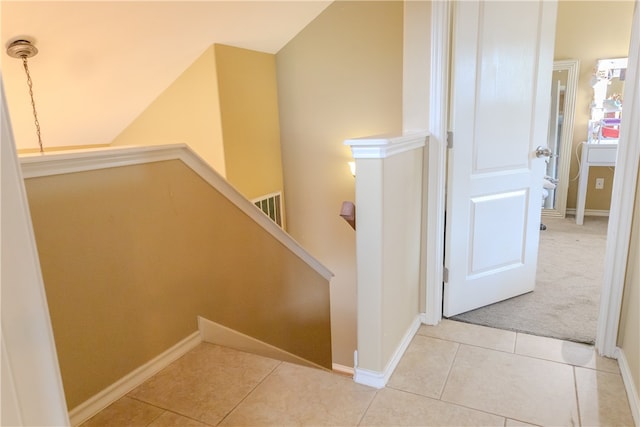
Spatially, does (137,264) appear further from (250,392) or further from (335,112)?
(335,112)

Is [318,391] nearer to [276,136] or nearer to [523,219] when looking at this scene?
[523,219]

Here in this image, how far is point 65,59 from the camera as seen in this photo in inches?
108

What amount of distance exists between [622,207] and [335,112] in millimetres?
2728

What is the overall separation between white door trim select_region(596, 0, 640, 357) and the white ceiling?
2544mm

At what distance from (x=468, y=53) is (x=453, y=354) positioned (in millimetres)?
1474

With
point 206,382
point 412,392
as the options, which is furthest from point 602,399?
point 206,382

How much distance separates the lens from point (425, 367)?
1.89 metres

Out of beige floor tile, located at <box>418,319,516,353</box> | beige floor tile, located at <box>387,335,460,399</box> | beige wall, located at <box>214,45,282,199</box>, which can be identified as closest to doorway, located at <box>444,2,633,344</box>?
beige floor tile, located at <box>418,319,516,353</box>

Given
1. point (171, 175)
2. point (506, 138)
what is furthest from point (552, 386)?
point (171, 175)

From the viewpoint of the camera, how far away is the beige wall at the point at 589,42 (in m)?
4.35

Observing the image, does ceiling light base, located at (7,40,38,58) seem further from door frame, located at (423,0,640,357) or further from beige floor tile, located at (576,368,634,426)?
beige floor tile, located at (576,368,634,426)

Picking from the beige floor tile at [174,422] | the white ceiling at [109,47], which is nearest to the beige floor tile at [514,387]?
the beige floor tile at [174,422]

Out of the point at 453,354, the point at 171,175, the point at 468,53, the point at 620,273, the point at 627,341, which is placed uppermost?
the point at 468,53

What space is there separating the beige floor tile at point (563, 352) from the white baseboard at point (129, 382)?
1.62 metres
